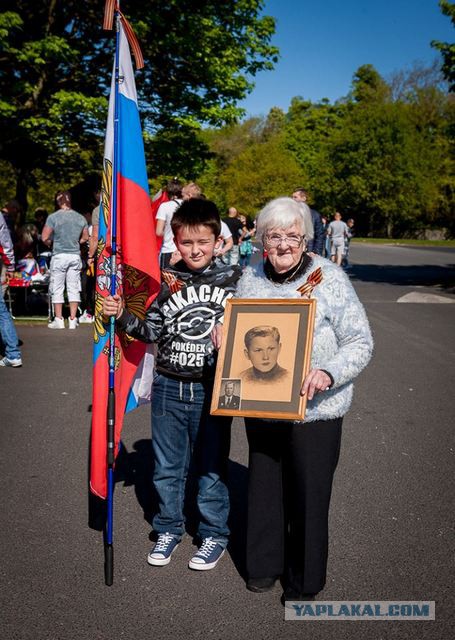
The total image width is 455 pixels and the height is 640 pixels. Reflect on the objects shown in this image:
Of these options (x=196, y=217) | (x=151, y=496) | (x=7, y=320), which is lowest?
(x=151, y=496)

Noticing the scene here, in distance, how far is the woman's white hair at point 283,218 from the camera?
3.02 metres

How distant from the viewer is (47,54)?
1483cm

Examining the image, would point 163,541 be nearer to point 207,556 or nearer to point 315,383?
point 207,556

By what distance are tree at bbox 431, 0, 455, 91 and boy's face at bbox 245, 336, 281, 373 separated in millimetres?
16226

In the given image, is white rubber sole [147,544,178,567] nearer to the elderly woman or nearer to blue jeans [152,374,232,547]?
blue jeans [152,374,232,547]

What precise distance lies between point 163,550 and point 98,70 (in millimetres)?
16365

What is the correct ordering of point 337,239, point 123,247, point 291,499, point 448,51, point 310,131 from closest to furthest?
point 291,499, point 123,247, point 448,51, point 337,239, point 310,131

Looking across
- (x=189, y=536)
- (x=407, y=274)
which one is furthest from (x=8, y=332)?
(x=407, y=274)

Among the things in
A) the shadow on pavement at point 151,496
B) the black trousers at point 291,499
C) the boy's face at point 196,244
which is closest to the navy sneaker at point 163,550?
the shadow on pavement at point 151,496

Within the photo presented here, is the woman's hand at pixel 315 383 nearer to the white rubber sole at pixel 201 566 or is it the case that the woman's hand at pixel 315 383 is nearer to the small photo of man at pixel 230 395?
the small photo of man at pixel 230 395

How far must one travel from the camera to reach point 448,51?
1719cm

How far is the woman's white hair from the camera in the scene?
302 cm

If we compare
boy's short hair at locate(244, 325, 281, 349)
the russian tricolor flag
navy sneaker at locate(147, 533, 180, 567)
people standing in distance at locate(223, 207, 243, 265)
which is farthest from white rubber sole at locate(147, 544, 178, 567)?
people standing in distance at locate(223, 207, 243, 265)

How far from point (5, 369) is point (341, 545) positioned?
5.75m
